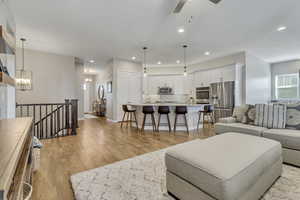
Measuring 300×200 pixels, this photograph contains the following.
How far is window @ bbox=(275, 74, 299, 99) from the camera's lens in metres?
6.37

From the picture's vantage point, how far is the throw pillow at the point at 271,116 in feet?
8.89

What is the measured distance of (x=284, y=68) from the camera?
22.0 ft

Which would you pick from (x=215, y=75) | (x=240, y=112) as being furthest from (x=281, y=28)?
(x=215, y=75)

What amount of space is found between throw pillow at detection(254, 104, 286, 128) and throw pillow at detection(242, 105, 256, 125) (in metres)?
0.09

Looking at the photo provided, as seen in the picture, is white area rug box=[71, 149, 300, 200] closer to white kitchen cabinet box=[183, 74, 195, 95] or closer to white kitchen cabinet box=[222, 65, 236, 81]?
white kitchen cabinet box=[222, 65, 236, 81]

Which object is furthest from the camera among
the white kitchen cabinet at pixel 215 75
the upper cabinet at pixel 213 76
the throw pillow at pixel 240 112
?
the white kitchen cabinet at pixel 215 75

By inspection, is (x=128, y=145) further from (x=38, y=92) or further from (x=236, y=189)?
(x=38, y=92)

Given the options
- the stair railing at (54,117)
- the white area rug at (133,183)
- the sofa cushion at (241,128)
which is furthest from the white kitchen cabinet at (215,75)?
the stair railing at (54,117)

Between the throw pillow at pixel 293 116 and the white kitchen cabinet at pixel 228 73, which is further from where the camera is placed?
the white kitchen cabinet at pixel 228 73

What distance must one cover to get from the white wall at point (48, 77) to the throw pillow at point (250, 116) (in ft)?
20.3

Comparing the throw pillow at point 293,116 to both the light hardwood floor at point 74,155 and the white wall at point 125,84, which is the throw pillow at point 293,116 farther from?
the white wall at point 125,84

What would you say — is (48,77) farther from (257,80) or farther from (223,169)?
(257,80)

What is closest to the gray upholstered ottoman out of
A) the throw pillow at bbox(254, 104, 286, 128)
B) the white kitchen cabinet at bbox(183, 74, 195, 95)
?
the throw pillow at bbox(254, 104, 286, 128)

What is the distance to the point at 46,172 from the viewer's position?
82.6 inches
